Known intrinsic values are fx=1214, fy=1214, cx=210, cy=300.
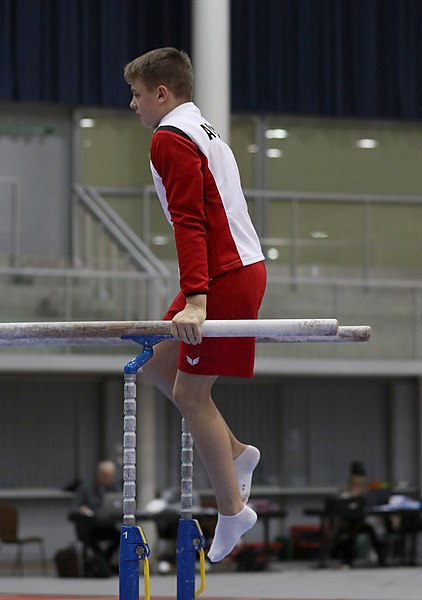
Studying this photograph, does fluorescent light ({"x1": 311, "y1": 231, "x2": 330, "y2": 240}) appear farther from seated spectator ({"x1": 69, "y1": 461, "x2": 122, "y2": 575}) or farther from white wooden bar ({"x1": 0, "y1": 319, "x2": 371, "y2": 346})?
white wooden bar ({"x1": 0, "y1": 319, "x2": 371, "y2": 346})

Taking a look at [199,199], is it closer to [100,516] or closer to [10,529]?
[100,516]

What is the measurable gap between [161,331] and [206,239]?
39 centimetres

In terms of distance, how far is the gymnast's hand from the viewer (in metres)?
4.01

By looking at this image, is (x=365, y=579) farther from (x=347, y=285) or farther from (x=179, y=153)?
(x=179, y=153)

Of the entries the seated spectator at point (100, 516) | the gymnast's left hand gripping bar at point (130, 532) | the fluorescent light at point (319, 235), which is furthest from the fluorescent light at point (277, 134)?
the gymnast's left hand gripping bar at point (130, 532)

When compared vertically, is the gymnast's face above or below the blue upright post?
above

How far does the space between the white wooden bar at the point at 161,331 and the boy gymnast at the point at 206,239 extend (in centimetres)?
19

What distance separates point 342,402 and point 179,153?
17095mm

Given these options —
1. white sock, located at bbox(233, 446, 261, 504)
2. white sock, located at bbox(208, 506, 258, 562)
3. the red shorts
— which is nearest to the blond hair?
the red shorts

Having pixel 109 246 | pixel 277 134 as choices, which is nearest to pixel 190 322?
pixel 109 246

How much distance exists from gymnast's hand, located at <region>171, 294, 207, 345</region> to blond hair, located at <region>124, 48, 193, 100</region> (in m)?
0.83

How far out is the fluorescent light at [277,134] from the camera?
1997cm

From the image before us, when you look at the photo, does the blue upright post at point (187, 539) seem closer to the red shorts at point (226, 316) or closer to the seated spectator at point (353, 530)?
the red shorts at point (226, 316)

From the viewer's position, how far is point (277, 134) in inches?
788
